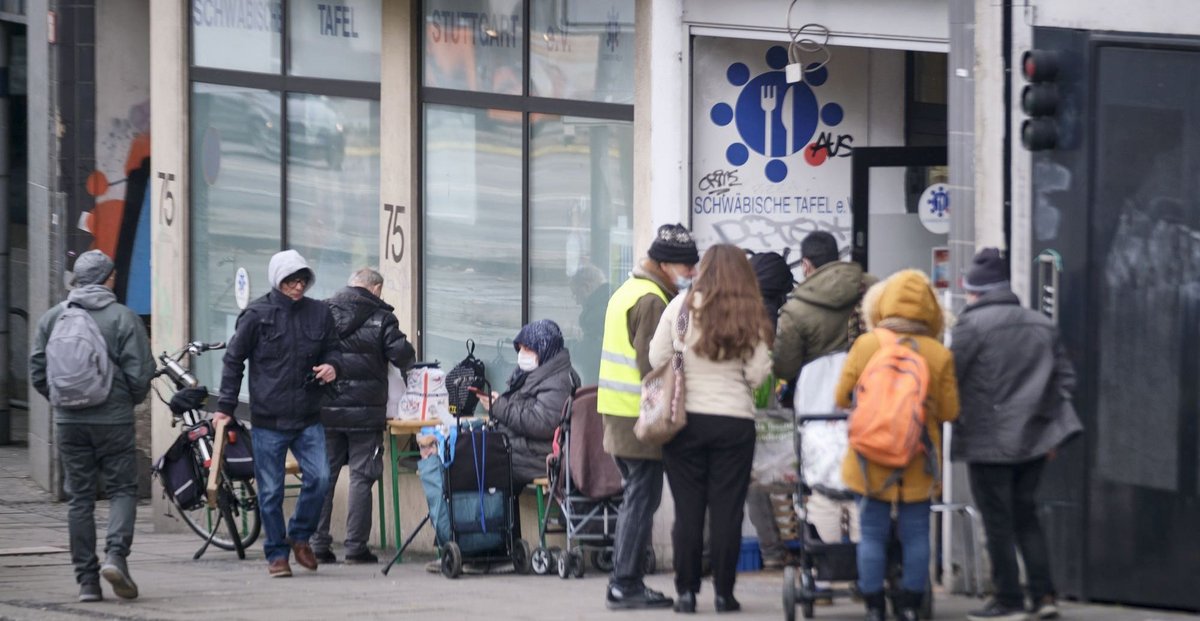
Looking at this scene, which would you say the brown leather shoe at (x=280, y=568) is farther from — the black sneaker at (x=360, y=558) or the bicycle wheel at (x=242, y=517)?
the bicycle wheel at (x=242, y=517)

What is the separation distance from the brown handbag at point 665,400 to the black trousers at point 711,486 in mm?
112

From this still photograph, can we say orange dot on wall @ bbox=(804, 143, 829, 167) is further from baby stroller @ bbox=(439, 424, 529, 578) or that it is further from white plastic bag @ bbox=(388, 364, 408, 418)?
white plastic bag @ bbox=(388, 364, 408, 418)

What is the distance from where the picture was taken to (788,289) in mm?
10320

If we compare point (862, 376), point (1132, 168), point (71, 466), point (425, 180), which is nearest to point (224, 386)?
point (71, 466)

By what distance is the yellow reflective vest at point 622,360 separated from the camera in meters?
9.05

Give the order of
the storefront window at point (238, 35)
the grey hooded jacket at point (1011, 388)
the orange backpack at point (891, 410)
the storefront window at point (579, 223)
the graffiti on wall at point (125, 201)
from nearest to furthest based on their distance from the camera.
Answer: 1. the orange backpack at point (891, 410)
2. the grey hooded jacket at point (1011, 388)
3. the storefront window at point (579, 223)
4. the storefront window at point (238, 35)
5. the graffiti on wall at point (125, 201)

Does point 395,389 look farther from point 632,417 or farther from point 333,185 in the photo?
point 632,417

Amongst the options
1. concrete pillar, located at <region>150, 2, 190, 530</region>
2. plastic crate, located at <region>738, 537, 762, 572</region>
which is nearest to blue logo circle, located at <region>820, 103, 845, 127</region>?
plastic crate, located at <region>738, 537, 762, 572</region>

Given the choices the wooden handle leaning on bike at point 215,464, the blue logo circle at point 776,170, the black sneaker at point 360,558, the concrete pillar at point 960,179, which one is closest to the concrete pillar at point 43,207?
the wooden handle leaning on bike at point 215,464

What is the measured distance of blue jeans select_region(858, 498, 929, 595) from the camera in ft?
26.3

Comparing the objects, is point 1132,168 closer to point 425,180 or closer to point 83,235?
point 425,180

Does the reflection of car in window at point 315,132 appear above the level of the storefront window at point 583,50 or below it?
below

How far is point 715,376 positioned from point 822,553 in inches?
36.7

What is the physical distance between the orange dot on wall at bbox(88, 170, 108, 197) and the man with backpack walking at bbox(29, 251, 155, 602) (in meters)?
6.40
